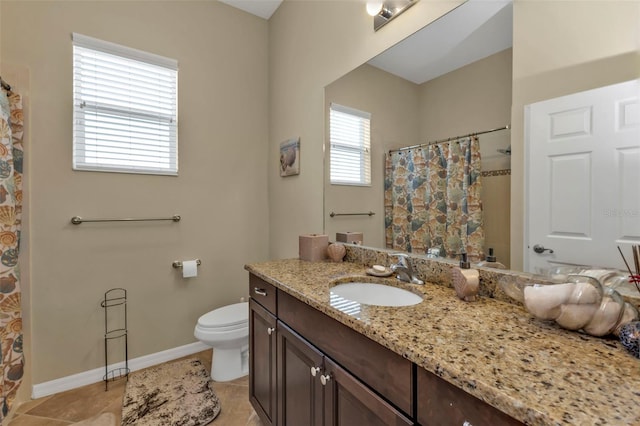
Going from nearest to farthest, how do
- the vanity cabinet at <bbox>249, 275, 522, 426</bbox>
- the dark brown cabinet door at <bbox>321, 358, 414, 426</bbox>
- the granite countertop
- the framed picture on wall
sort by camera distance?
the granite countertop → the vanity cabinet at <bbox>249, 275, 522, 426</bbox> → the dark brown cabinet door at <bbox>321, 358, 414, 426</bbox> → the framed picture on wall

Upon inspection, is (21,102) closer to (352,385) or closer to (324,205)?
(324,205)

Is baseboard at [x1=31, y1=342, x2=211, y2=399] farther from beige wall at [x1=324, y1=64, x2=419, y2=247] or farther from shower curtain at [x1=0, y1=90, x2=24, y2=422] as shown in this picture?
beige wall at [x1=324, y1=64, x2=419, y2=247]

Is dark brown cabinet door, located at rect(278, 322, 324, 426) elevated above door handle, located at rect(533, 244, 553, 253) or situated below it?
below

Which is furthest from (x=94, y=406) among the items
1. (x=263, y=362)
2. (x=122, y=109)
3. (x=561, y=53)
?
(x=561, y=53)

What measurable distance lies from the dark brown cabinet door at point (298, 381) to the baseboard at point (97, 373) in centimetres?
147

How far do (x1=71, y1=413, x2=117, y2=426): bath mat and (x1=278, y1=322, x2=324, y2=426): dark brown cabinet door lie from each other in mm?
1129

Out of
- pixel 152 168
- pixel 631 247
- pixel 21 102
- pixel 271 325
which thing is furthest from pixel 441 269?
pixel 21 102

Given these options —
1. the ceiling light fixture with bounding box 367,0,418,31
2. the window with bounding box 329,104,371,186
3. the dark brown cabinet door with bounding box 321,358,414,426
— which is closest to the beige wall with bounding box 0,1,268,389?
the window with bounding box 329,104,371,186

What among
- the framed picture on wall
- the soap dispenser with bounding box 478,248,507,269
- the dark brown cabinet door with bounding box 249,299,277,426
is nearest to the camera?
the soap dispenser with bounding box 478,248,507,269

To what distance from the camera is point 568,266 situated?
88 centimetres

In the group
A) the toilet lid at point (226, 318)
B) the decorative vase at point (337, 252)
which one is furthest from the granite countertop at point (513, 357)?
the toilet lid at point (226, 318)

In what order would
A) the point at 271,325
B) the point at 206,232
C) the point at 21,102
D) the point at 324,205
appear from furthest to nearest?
1. the point at 206,232
2. the point at 324,205
3. the point at 21,102
4. the point at 271,325

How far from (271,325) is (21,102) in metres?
2.11

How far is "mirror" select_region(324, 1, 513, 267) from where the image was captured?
3.51 feet
